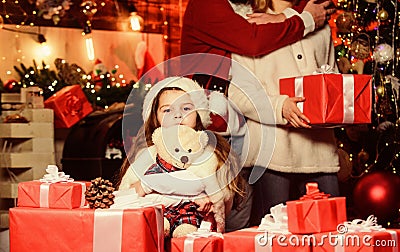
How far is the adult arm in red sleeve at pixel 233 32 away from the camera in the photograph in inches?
122

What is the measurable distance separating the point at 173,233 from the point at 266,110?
0.70 metres

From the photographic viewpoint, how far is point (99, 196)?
98.1 inches

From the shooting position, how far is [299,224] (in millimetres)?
2477

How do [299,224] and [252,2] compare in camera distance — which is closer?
[299,224]

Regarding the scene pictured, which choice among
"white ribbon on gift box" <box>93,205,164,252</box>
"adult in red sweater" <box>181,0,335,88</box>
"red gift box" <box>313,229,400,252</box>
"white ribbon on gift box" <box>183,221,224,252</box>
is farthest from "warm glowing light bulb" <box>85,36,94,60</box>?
"red gift box" <box>313,229,400,252</box>

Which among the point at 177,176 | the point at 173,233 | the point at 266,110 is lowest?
the point at 173,233

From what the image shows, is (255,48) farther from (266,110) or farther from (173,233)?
(173,233)

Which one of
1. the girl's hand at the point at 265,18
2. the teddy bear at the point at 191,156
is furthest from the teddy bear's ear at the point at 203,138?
the girl's hand at the point at 265,18

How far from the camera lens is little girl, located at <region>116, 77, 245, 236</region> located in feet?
9.27

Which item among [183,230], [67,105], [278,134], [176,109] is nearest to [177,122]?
[176,109]

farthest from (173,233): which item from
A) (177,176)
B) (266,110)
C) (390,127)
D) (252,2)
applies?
(390,127)

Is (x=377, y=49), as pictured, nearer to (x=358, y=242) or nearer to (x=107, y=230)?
(x=358, y=242)

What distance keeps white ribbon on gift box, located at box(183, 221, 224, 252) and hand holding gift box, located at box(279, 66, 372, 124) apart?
63cm

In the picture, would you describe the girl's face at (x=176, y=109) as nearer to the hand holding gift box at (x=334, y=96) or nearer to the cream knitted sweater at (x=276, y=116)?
the cream knitted sweater at (x=276, y=116)
